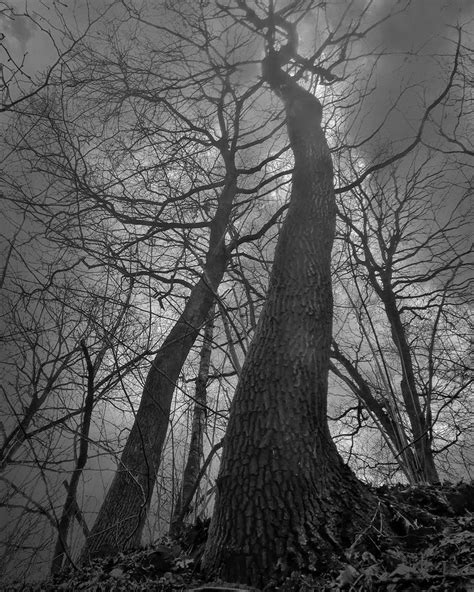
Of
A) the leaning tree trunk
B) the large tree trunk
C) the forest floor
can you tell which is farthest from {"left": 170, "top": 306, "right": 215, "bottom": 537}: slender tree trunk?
the forest floor

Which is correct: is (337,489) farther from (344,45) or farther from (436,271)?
(436,271)

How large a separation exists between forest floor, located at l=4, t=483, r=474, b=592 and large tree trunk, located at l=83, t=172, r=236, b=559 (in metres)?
0.85

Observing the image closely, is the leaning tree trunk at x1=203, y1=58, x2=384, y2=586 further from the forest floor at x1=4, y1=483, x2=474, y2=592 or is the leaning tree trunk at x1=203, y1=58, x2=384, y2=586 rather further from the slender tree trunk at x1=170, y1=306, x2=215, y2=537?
the slender tree trunk at x1=170, y1=306, x2=215, y2=537

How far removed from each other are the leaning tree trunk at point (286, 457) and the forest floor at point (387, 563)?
0.10 m

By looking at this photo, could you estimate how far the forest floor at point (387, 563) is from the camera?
1060 millimetres

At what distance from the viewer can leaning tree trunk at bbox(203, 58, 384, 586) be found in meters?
1.39

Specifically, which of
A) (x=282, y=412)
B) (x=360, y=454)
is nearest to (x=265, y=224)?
(x=360, y=454)

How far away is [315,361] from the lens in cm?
200

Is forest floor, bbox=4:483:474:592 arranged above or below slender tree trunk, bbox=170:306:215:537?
below

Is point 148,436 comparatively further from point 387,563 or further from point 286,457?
point 387,563

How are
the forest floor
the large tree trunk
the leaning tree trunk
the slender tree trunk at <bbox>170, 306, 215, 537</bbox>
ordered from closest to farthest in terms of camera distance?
the forest floor, the leaning tree trunk, the large tree trunk, the slender tree trunk at <bbox>170, 306, 215, 537</bbox>

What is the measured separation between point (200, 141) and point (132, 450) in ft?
17.7

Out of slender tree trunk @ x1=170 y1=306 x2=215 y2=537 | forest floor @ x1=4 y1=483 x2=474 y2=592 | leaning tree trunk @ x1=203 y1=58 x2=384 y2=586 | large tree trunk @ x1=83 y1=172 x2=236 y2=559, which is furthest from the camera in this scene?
slender tree trunk @ x1=170 y1=306 x2=215 y2=537

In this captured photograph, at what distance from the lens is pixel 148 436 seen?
4.26 metres
